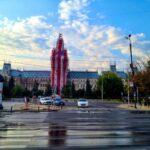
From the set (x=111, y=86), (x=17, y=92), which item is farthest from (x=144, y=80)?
(x=17, y=92)

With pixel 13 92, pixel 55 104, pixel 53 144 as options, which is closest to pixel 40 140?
pixel 53 144

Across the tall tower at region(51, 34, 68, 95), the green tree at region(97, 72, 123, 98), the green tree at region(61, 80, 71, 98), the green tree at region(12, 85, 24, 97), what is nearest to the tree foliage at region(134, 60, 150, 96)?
the green tree at region(97, 72, 123, 98)

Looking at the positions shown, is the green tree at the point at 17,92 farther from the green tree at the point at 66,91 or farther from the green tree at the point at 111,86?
the green tree at the point at 111,86

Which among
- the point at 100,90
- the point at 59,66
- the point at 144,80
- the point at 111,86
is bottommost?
the point at 144,80

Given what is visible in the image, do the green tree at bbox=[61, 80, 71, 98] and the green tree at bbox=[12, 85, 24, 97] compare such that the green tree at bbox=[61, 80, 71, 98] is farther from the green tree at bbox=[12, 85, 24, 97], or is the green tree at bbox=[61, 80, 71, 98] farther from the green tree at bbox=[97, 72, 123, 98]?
the green tree at bbox=[12, 85, 24, 97]

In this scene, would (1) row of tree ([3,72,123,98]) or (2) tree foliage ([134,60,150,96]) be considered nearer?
(2) tree foliage ([134,60,150,96])

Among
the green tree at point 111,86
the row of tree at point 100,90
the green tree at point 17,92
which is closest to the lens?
the green tree at point 111,86

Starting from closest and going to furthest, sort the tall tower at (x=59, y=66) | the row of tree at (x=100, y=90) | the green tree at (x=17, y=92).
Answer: the row of tree at (x=100, y=90) → the green tree at (x=17, y=92) → the tall tower at (x=59, y=66)

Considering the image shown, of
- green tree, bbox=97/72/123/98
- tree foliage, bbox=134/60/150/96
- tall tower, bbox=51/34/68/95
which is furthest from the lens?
tall tower, bbox=51/34/68/95

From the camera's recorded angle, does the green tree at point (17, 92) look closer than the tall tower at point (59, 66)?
Yes

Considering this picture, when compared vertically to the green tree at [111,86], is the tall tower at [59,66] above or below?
above

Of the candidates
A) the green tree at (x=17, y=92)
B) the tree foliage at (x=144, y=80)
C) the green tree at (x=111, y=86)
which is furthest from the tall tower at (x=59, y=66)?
the tree foliage at (x=144, y=80)

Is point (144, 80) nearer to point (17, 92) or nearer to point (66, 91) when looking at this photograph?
point (66, 91)

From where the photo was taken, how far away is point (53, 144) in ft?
51.5
